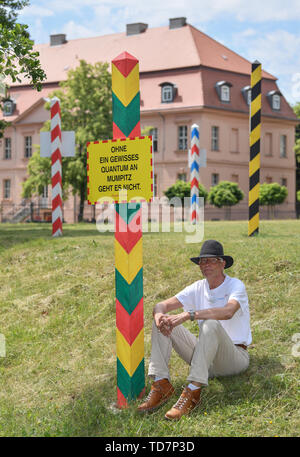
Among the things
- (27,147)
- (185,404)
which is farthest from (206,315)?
(27,147)

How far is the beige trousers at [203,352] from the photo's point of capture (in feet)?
19.2

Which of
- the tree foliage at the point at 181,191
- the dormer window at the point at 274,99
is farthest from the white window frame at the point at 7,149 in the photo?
the dormer window at the point at 274,99

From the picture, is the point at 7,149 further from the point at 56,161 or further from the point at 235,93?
the point at 56,161

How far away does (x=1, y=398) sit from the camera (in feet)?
22.9

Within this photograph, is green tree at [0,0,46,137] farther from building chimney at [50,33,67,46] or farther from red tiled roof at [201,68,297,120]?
building chimney at [50,33,67,46]

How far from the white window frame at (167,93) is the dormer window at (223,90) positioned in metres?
3.55

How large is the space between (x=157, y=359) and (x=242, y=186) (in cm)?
4688

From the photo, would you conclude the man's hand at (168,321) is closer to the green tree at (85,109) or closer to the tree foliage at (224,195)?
the green tree at (85,109)

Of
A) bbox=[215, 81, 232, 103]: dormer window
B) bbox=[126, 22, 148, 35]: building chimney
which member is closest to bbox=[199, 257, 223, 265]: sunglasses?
bbox=[215, 81, 232, 103]: dormer window

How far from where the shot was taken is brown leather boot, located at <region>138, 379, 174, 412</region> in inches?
233

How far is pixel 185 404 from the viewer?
5734 mm

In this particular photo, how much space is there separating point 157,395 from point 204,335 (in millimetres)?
707

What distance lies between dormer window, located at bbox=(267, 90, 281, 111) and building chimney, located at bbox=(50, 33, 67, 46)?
1957 cm

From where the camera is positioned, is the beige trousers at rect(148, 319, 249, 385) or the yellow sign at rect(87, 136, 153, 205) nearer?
the beige trousers at rect(148, 319, 249, 385)
